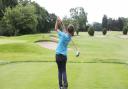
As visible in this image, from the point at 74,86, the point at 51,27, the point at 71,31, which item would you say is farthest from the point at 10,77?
the point at 51,27

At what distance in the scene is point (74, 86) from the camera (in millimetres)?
11117

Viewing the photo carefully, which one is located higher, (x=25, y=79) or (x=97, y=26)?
(x=25, y=79)

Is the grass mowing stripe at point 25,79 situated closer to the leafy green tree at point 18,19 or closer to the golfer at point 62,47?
the golfer at point 62,47

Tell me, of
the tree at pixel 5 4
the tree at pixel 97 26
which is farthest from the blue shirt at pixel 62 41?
the tree at pixel 97 26

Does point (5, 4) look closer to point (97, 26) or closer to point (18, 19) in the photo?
point (18, 19)

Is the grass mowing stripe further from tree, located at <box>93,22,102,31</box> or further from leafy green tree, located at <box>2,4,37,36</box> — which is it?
tree, located at <box>93,22,102,31</box>

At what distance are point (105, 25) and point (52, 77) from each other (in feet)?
365

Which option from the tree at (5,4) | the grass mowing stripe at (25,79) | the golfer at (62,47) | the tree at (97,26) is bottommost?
the tree at (97,26)

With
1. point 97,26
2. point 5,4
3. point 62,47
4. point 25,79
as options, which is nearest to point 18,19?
point 5,4

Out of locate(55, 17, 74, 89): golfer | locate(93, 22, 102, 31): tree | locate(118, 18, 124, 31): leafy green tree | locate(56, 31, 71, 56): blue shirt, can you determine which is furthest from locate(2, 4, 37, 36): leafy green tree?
locate(56, 31, 71, 56): blue shirt

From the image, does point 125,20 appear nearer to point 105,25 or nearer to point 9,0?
point 105,25

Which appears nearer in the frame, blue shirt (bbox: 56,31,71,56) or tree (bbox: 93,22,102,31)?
blue shirt (bbox: 56,31,71,56)

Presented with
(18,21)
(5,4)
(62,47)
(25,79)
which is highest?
(5,4)

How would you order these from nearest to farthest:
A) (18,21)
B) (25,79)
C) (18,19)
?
(25,79) → (18,19) → (18,21)
